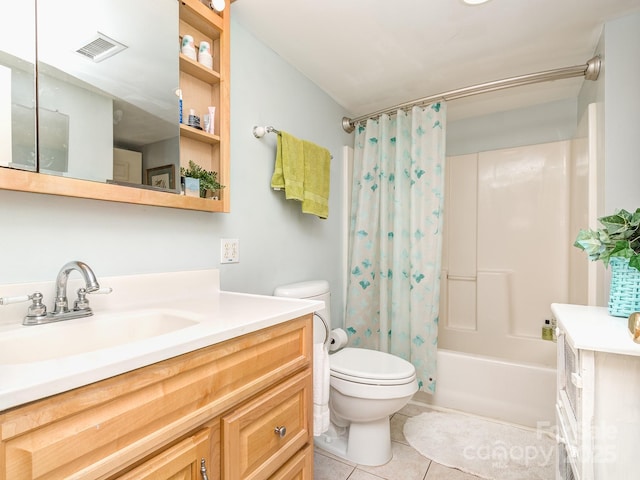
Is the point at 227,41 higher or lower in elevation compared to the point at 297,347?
higher

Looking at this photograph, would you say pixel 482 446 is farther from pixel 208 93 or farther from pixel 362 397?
pixel 208 93

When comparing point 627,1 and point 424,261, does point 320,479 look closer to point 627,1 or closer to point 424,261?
point 424,261

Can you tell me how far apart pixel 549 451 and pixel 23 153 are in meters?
2.55

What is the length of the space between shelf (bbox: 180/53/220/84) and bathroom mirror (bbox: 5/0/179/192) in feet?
0.16

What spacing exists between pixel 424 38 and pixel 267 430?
1864 millimetres

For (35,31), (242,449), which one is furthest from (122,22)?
(242,449)

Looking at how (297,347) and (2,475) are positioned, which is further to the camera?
(297,347)

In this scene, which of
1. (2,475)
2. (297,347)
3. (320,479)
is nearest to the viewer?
(2,475)

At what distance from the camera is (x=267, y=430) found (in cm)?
93

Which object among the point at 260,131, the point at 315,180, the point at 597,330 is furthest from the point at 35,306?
the point at 597,330

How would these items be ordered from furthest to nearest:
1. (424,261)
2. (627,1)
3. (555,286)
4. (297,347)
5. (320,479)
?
(555,286) → (424,261) → (320,479) → (627,1) → (297,347)

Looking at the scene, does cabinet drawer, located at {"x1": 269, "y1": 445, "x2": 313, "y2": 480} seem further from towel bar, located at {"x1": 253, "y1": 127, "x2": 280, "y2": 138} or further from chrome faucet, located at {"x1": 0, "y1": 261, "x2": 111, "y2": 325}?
towel bar, located at {"x1": 253, "y1": 127, "x2": 280, "y2": 138}

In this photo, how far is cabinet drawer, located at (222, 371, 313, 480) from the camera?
812 millimetres

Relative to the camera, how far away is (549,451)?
5.65 feet
